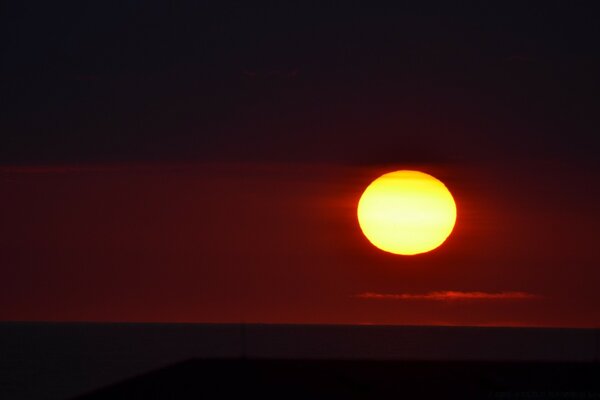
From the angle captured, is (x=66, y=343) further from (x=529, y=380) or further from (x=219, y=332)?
(x=529, y=380)

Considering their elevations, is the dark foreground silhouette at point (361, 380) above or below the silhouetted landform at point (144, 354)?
below

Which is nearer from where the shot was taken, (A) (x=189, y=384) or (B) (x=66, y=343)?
(A) (x=189, y=384)

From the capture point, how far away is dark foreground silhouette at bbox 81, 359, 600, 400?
22531 millimetres

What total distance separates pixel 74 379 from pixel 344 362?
174 feet

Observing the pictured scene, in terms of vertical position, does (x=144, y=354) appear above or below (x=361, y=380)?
above

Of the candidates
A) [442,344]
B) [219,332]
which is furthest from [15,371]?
[219,332]

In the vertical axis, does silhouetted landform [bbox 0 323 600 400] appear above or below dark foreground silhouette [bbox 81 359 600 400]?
above

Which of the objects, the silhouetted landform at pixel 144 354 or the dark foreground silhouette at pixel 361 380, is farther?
the silhouetted landform at pixel 144 354

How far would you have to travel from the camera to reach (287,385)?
79.3 feet

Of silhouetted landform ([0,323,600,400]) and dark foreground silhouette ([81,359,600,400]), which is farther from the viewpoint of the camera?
silhouetted landform ([0,323,600,400])

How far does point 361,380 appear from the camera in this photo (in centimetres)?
2425

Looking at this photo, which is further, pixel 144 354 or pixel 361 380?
pixel 144 354

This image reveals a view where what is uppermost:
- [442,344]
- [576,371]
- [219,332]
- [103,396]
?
[219,332]

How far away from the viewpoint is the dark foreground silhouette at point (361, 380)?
73.9 feet
